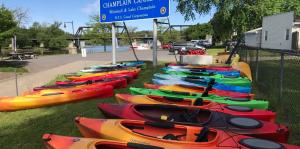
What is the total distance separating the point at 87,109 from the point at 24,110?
5.72 feet

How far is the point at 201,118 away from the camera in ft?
16.8

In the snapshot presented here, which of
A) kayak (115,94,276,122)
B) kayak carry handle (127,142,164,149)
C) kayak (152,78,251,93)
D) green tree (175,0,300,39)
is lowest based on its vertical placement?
kayak carry handle (127,142,164,149)

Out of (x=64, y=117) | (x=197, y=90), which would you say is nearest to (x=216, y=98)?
(x=197, y=90)

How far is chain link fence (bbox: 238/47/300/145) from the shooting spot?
20.6 feet

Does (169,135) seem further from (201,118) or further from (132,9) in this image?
(132,9)

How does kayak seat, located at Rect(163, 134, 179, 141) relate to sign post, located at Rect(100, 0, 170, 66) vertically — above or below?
below

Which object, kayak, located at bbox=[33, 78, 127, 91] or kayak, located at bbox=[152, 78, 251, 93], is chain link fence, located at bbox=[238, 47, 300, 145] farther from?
kayak, located at bbox=[33, 78, 127, 91]

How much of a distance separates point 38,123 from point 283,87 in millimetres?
5477

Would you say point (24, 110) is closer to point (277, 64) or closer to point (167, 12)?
point (277, 64)

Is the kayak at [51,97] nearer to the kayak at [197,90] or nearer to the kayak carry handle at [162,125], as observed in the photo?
the kayak at [197,90]

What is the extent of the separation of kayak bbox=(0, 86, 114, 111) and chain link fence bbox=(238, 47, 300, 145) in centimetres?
432

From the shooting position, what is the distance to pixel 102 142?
3.93 m

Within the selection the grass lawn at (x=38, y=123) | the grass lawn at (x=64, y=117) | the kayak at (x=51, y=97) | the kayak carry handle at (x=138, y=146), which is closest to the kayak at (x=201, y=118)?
the kayak carry handle at (x=138, y=146)

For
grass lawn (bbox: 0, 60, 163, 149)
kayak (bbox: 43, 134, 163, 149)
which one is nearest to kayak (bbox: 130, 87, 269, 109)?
grass lawn (bbox: 0, 60, 163, 149)
